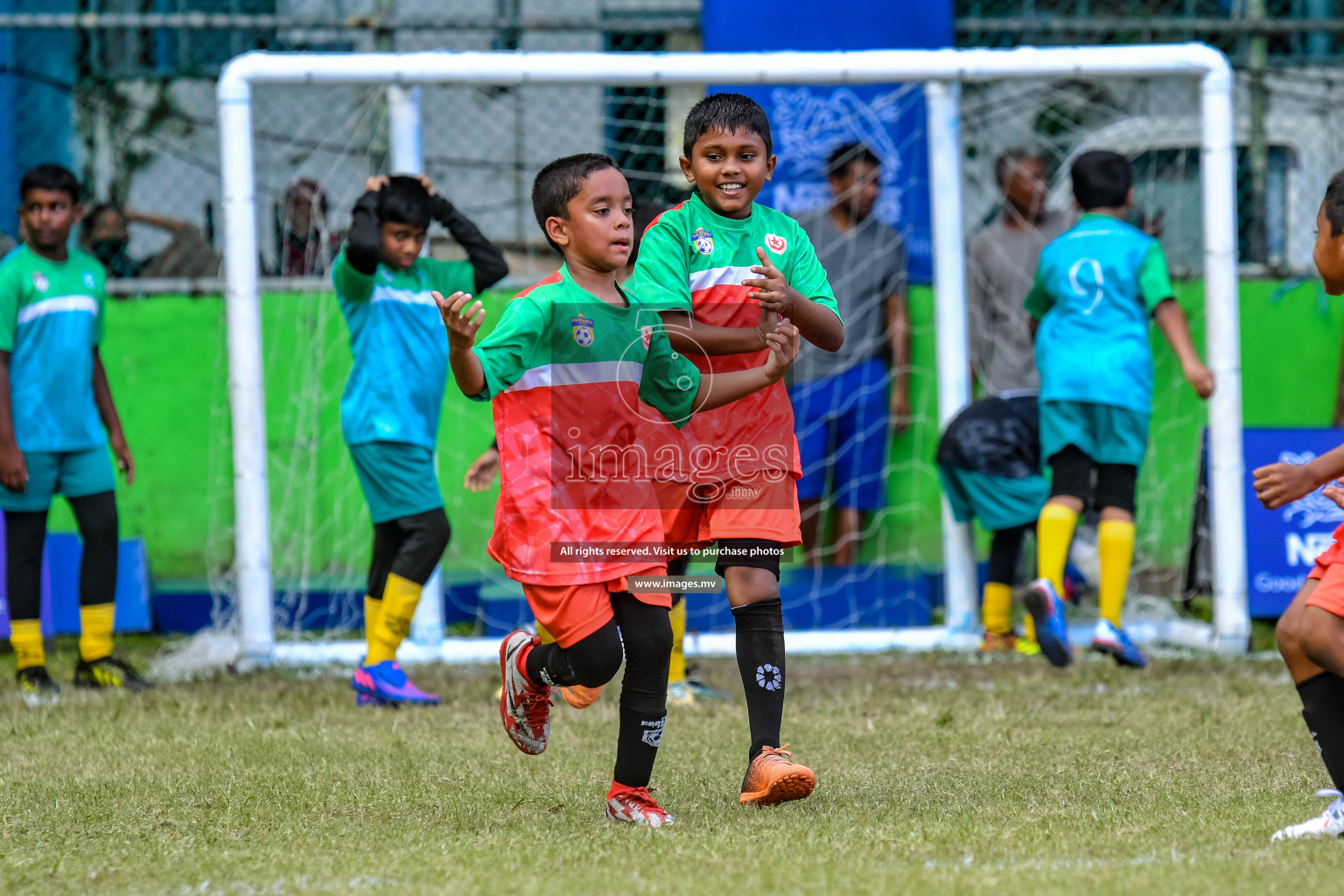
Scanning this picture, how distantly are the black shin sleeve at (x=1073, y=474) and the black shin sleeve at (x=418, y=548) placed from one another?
2226mm

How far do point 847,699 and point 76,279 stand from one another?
3.02m

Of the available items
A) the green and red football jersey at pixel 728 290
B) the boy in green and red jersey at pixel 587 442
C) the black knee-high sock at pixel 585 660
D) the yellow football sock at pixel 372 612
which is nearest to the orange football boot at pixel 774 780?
the boy in green and red jersey at pixel 587 442

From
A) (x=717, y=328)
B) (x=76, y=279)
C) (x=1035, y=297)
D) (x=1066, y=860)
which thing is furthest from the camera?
(x=1035, y=297)

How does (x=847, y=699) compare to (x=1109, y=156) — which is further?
(x=1109, y=156)

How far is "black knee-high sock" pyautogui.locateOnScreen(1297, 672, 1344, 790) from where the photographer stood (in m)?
2.79

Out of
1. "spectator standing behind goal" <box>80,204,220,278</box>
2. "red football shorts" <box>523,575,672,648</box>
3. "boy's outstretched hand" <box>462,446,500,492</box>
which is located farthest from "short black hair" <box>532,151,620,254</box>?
"spectator standing behind goal" <box>80,204,220,278</box>

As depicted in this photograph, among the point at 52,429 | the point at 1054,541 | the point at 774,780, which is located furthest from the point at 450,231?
the point at 774,780

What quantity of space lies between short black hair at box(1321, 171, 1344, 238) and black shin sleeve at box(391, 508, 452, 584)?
2821mm

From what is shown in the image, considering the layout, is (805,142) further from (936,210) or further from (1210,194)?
(1210,194)

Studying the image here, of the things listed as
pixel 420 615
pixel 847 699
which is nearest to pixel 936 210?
pixel 847 699

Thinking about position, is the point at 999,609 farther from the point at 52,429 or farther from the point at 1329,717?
the point at 52,429

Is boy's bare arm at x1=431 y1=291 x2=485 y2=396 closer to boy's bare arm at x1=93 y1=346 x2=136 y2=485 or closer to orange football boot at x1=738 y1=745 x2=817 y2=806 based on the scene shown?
orange football boot at x1=738 y1=745 x2=817 y2=806

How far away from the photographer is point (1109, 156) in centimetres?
546

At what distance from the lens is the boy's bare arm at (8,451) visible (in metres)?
4.92
